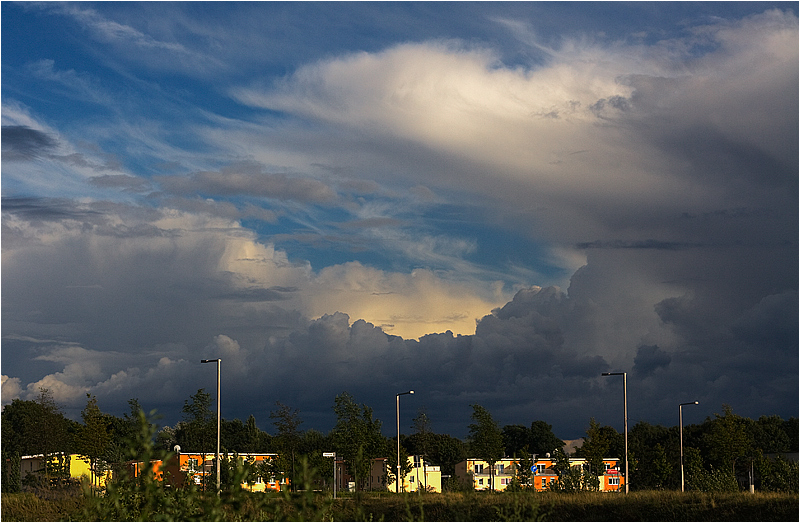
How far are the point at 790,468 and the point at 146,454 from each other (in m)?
49.9

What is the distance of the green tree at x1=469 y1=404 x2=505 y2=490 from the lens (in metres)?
60.4

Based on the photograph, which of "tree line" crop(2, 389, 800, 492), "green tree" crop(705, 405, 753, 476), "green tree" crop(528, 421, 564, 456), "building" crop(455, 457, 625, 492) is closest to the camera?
"tree line" crop(2, 389, 800, 492)

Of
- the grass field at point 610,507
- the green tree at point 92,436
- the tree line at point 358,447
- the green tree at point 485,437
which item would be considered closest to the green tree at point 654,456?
the tree line at point 358,447

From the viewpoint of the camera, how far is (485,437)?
2387 inches

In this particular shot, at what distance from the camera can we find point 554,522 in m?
24.4

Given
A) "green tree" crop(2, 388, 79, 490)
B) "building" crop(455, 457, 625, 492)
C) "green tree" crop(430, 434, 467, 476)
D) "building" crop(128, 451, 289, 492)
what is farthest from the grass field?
"green tree" crop(430, 434, 467, 476)

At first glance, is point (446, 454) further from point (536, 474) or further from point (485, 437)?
point (485, 437)

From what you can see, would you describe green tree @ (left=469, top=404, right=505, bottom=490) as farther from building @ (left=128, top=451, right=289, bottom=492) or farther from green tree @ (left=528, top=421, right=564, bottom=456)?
green tree @ (left=528, top=421, right=564, bottom=456)

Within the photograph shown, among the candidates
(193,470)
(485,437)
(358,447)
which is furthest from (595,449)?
(193,470)

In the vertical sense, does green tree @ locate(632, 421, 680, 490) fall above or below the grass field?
below

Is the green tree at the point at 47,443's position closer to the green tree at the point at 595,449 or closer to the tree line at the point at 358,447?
the tree line at the point at 358,447

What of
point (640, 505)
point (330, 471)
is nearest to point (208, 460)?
point (330, 471)

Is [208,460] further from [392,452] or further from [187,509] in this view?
[187,509]

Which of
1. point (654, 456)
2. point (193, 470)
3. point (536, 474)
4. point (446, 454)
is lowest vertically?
point (446, 454)
